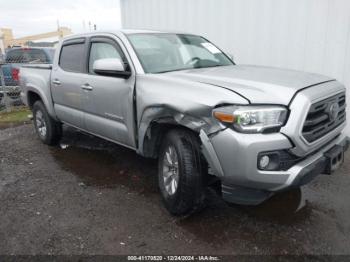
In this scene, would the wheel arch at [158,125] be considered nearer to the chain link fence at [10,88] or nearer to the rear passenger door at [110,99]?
the rear passenger door at [110,99]

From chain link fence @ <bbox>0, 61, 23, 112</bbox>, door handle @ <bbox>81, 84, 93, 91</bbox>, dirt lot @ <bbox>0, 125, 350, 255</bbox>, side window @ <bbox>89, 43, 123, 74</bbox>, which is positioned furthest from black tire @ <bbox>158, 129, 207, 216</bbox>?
chain link fence @ <bbox>0, 61, 23, 112</bbox>

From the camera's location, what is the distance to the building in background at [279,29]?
5375 millimetres

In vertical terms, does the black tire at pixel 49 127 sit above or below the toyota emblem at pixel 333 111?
below

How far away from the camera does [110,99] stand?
3.92 meters

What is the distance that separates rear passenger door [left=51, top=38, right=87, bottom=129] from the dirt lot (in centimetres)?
84

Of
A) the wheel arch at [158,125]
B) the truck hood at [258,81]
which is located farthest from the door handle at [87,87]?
the truck hood at [258,81]

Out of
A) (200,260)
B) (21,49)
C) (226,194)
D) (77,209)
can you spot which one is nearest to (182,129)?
(226,194)

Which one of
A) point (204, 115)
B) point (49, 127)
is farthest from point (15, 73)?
point (204, 115)

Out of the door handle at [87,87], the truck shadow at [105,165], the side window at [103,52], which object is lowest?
the truck shadow at [105,165]

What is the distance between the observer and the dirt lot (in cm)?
287

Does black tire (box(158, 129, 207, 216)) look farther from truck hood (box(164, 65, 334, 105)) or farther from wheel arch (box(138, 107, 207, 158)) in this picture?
truck hood (box(164, 65, 334, 105))

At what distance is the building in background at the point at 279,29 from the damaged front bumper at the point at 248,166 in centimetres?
335

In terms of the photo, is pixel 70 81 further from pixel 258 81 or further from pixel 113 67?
pixel 258 81

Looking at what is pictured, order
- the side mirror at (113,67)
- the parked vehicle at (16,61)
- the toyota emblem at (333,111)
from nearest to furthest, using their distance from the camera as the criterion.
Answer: the toyota emblem at (333,111) → the side mirror at (113,67) → the parked vehicle at (16,61)
